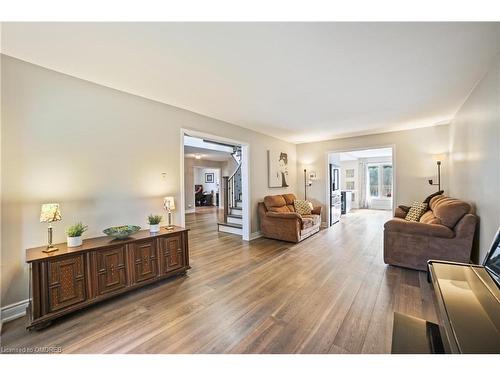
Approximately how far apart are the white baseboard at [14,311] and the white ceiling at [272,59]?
7.77 feet

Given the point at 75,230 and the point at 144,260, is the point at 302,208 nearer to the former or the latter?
the point at 144,260

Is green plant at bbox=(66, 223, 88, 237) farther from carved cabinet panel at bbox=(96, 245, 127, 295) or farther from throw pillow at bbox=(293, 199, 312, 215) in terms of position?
throw pillow at bbox=(293, 199, 312, 215)

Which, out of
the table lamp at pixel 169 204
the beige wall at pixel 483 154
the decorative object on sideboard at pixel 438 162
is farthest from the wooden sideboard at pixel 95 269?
the decorative object on sideboard at pixel 438 162

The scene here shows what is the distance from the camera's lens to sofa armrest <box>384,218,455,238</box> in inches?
109

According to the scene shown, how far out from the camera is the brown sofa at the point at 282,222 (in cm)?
444

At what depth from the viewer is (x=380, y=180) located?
1012 cm

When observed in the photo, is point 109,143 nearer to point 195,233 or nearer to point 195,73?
Answer: point 195,73

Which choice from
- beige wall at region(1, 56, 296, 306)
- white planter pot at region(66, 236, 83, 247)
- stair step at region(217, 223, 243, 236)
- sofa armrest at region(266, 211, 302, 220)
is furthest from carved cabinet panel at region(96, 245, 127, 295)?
stair step at region(217, 223, 243, 236)

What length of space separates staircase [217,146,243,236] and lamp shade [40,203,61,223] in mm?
3749

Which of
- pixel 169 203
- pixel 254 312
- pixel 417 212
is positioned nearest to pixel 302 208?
pixel 417 212

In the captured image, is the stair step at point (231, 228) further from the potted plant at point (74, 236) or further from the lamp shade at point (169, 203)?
the potted plant at point (74, 236)

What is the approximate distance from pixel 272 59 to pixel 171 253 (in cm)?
260
